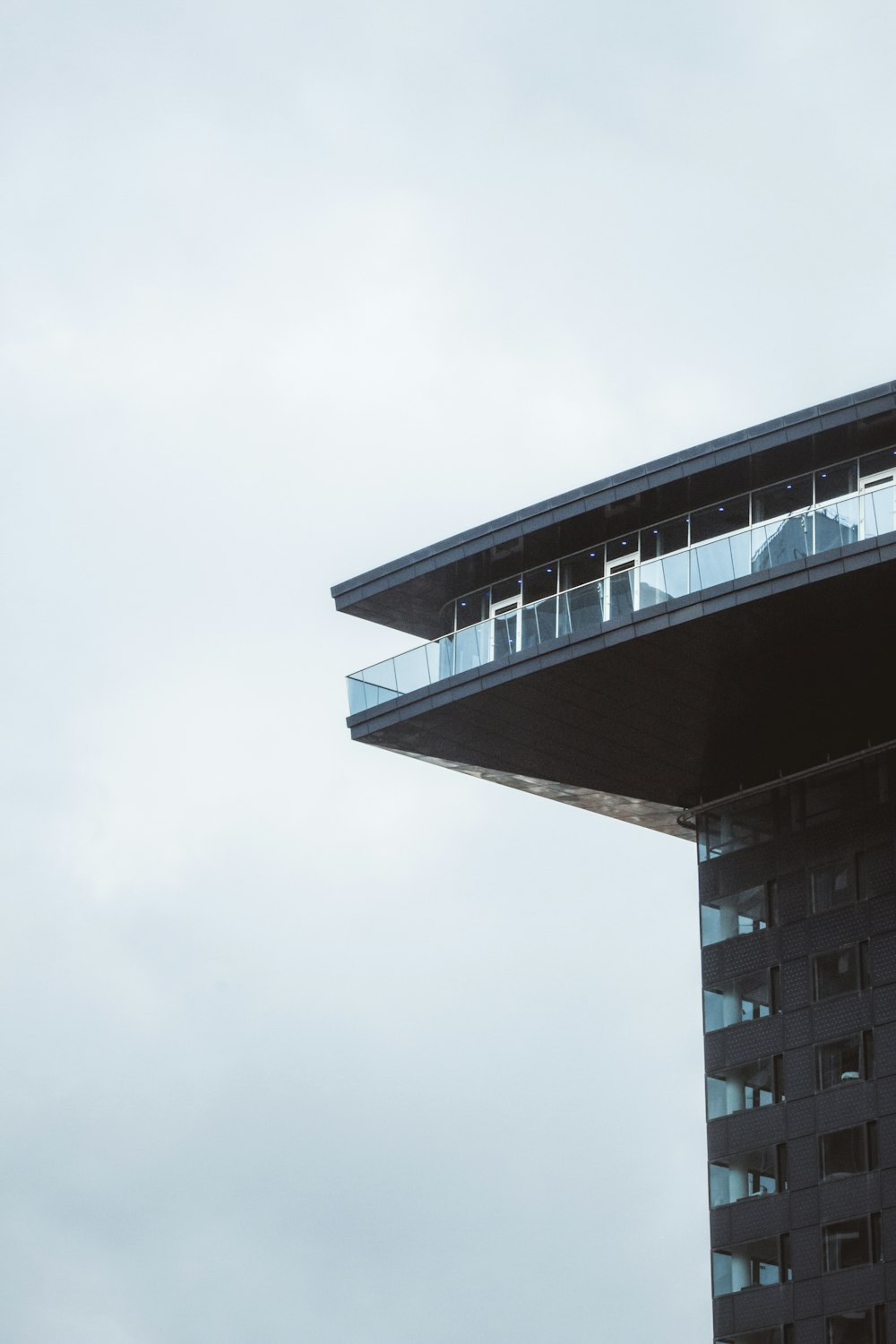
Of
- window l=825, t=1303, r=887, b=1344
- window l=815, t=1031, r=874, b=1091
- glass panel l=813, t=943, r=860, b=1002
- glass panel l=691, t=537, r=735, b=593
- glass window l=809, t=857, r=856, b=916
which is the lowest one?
window l=825, t=1303, r=887, b=1344

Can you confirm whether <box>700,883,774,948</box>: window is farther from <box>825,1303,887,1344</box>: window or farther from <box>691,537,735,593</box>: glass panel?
<box>825,1303,887,1344</box>: window

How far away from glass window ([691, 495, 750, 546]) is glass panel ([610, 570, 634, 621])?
1544 millimetres

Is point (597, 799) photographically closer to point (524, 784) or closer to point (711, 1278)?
point (524, 784)

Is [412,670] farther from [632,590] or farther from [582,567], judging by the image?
[632,590]

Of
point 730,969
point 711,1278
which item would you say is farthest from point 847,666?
point 711,1278

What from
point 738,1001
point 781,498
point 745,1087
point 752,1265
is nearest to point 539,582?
point 781,498

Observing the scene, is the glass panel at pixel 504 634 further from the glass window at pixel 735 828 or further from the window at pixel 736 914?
the window at pixel 736 914

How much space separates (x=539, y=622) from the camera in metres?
46.9

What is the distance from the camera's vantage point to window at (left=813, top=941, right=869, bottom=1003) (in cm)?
4647

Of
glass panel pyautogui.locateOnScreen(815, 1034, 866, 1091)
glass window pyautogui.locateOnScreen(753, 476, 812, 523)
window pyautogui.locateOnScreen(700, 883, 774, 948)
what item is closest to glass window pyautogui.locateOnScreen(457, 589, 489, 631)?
glass window pyautogui.locateOnScreen(753, 476, 812, 523)

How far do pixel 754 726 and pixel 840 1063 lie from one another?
689 centimetres

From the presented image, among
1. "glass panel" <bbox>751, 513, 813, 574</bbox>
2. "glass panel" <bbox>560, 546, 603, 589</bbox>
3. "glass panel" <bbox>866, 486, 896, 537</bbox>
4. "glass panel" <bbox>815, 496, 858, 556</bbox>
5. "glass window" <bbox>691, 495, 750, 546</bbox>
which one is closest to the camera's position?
"glass panel" <bbox>866, 486, 896, 537</bbox>

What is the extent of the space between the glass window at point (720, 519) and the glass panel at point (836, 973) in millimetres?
8460

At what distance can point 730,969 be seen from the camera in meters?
48.8
